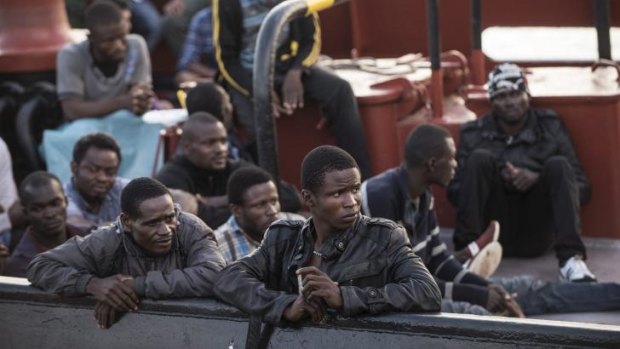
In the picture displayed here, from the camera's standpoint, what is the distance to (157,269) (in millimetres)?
4574

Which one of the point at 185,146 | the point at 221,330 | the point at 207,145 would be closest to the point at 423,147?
the point at 207,145

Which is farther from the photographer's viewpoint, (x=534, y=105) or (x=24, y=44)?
(x=24, y=44)

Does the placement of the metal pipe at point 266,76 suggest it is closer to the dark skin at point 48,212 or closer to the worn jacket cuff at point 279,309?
the dark skin at point 48,212

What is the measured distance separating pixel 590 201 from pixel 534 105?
0.51 m

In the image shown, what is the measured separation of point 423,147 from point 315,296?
75.2 inches

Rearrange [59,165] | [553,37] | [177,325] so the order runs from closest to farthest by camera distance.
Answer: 1. [177,325]
2. [59,165]
3. [553,37]

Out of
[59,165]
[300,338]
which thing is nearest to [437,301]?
[300,338]

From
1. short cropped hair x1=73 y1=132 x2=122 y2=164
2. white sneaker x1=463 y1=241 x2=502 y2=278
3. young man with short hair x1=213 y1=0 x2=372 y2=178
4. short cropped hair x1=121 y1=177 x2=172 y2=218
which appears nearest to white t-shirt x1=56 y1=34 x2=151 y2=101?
young man with short hair x1=213 y1=0 x2=372 y2=178

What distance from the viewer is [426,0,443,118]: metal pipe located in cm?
622

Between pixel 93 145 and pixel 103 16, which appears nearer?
pixel 93 145

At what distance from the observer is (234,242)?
5.45 metres

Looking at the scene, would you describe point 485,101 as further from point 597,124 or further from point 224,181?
point 224,181

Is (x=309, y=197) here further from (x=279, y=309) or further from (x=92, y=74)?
(x=92, y=74)

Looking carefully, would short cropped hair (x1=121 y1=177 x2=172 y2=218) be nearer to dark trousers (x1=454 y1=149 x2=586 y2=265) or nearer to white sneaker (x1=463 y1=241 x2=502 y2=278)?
white sneaker (x1=463 y1=241 x2=502 y2=278)
